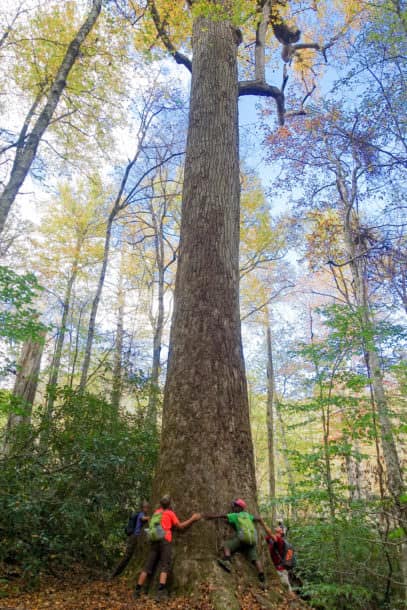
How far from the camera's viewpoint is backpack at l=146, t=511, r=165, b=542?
317cm

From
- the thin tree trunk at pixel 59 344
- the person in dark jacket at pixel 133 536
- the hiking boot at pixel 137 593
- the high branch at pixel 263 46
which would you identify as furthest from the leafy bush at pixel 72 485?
the high branch at pixel 263 46

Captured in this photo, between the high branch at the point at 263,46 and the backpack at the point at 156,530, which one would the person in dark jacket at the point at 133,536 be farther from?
the high branch at the point at 263,46

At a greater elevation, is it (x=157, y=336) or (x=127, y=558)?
(x=157, y=336)

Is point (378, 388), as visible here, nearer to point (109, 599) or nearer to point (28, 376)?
point (109, 599)

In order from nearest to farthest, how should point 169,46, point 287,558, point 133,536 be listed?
point 133,536
point 287,558
point 169,46

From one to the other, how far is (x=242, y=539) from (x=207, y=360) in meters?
1.64

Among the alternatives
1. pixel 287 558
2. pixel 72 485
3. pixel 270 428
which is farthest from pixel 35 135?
pixel 270 428

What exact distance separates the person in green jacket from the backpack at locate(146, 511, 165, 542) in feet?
1.30

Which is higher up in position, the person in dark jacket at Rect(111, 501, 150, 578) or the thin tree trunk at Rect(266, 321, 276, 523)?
the thin tree trunk at Rect(266, 321, 276, 523)

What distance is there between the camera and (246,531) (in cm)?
314

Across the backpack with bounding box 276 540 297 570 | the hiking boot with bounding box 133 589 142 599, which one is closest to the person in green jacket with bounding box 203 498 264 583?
the hiking boot with bounding box 133 589 142 599

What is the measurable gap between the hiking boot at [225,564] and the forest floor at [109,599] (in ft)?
0.57

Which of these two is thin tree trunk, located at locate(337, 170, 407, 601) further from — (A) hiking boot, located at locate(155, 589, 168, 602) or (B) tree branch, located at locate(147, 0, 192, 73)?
(B) tree branch, located at locate(147, 0, 192, 73)

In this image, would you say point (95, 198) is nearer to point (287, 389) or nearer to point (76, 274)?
point (76, 274)
